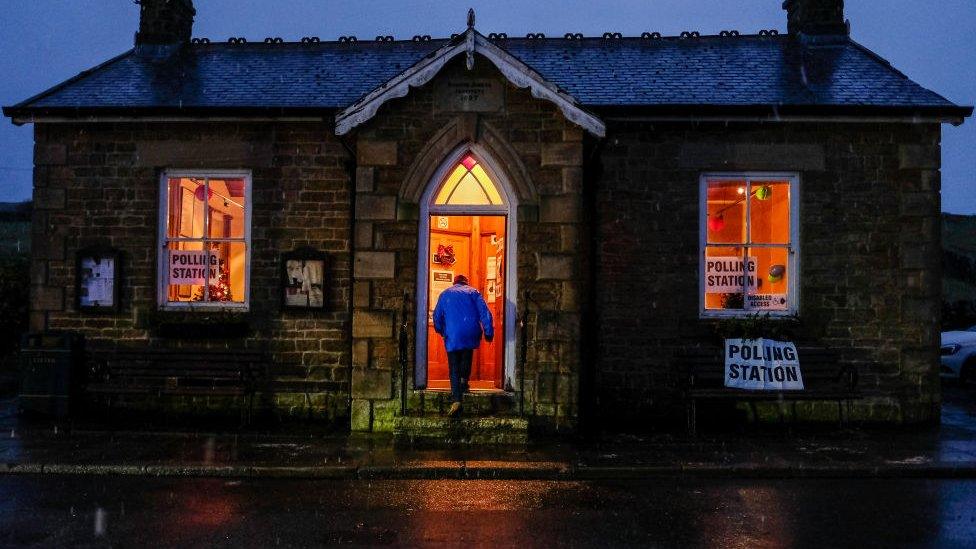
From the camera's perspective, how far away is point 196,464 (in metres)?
8.47

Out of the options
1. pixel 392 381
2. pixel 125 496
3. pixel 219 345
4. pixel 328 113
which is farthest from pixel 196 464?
pixel 328 113

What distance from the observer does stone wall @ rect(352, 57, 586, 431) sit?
34.8ft

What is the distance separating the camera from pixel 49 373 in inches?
451

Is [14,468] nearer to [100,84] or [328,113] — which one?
[328,113]

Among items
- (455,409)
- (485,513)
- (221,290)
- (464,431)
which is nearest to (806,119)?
(455,409)

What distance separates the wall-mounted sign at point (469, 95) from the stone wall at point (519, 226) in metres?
0.06

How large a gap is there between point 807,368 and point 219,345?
8477 mm

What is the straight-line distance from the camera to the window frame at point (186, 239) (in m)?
12.1

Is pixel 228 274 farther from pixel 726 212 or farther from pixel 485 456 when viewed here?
pixel 726 212

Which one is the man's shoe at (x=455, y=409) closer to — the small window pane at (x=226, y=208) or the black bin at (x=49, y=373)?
the small window pane at (x=226, y=208)

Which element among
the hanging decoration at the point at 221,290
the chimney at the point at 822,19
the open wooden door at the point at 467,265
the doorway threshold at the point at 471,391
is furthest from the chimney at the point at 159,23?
the chimney at the point at 822,19

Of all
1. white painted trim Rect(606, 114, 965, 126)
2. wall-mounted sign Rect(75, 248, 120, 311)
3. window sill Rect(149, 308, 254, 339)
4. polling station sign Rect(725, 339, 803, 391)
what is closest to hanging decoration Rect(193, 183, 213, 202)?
wall-mounted sign Rect(75, 248, 120, 311)

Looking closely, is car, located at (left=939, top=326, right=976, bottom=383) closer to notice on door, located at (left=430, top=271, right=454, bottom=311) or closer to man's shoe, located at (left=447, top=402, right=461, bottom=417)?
notice on door, located at (left=430, top=271, right=454, bottom=311)

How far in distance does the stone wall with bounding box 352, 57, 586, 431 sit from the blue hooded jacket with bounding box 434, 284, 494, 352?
47 centimetres
